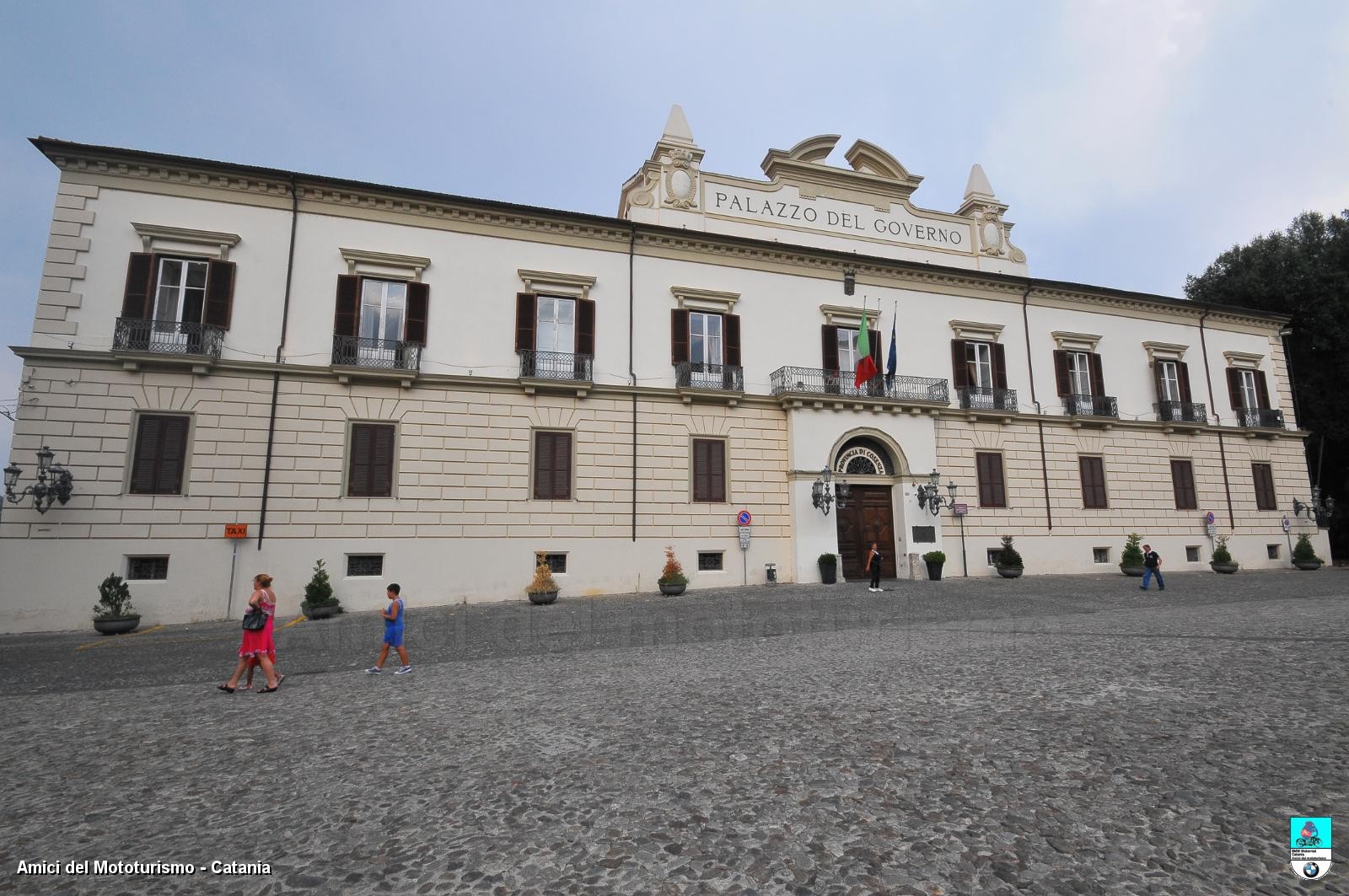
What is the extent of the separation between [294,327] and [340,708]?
14.6m

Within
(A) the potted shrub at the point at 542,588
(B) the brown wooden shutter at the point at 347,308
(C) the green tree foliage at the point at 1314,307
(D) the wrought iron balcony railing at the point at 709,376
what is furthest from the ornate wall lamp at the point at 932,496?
(B) the brown wooden shutter at the point at 347,308

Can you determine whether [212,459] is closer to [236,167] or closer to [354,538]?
[354,538]

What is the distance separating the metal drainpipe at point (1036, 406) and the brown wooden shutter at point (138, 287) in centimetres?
2879

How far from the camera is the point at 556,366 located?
65.7 feet

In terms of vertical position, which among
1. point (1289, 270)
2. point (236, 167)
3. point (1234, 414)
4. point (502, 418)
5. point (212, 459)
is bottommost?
point (212, 459)

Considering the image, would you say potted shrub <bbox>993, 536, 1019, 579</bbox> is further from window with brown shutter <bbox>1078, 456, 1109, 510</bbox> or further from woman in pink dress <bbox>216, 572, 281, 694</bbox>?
woman in pink dress <bbox>216, 572, 281, 694</bbox>

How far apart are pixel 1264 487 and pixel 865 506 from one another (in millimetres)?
19443

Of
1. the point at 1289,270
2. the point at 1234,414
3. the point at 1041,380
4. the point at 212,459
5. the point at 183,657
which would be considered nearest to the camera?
the point at 183,657

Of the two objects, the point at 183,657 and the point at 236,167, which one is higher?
the point at 236,167

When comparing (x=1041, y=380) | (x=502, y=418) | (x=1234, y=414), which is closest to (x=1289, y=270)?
(x=1234, y=414)

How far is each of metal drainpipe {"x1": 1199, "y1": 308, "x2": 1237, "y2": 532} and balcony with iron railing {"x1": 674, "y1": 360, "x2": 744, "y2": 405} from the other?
21.8m

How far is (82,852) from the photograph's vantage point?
12.4ft

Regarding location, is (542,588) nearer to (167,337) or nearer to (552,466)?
(552,466)

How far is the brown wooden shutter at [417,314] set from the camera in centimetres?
1897
